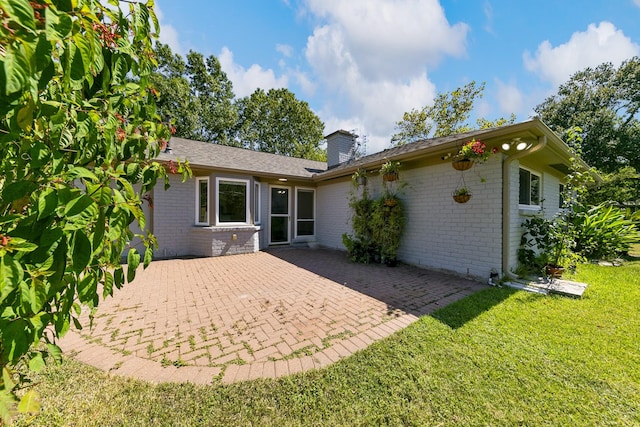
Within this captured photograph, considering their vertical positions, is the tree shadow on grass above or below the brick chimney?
below

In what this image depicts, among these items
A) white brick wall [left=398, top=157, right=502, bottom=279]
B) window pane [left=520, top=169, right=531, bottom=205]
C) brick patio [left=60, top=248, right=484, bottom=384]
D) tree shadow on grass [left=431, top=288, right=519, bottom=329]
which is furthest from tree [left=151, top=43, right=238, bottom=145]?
tree shadow on grass [left=431, top=288, right=519, bottom=329]

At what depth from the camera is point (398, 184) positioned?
6.77 m

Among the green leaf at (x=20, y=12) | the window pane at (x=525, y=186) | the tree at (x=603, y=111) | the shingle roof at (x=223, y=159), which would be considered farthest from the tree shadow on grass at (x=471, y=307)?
the tree at (x=603, y=111)

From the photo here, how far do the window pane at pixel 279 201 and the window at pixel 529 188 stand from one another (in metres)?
7.42

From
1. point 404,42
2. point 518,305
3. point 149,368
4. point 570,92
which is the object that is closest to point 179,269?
point 149,368

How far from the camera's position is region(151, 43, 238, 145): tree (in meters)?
19.3

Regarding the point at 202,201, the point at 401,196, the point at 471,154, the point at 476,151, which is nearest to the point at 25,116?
the point at 476,151

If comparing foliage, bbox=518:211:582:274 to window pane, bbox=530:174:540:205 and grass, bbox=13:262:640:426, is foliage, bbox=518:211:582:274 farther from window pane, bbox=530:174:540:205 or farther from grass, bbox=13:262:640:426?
grass, bbox=13:262:640:426

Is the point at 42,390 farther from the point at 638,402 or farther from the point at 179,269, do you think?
the point at 638,402

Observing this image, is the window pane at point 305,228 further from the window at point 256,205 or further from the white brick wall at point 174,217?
the white brick wall at point 174,217

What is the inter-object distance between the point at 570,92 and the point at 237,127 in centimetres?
2724

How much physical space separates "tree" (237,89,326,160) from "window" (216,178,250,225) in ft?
59.4

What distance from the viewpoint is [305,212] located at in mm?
10203

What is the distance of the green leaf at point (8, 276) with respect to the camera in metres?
0.61
